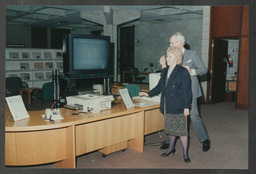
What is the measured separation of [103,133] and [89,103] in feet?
1.49

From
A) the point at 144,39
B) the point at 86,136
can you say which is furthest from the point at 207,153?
the point at 144,39

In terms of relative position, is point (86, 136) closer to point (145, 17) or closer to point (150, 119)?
point (150, 119)

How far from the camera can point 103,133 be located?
9.64ft

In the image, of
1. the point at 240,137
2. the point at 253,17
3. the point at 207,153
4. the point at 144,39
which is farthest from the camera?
the point at 144,39

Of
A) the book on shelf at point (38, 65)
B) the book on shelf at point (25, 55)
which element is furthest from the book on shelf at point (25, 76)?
the book on shelf at point (25, 55)

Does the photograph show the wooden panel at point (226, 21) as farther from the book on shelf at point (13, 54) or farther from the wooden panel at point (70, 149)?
the book on shelf at point (13, 54)

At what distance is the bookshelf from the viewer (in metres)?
8.00

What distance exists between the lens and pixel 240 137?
4180 millimetres

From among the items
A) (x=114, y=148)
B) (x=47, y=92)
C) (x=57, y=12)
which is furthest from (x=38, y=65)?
(x=114, y=148)

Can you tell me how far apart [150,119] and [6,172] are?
2147mm

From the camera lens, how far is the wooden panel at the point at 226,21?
21.5 ft

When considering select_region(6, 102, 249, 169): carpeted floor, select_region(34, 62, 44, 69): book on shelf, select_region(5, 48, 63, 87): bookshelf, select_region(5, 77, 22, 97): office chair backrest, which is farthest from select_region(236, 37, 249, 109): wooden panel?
select_region(34, 62, 44, 69): book on shelf

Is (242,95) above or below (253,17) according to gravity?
below

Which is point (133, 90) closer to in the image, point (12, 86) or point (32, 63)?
point (12, 86)
